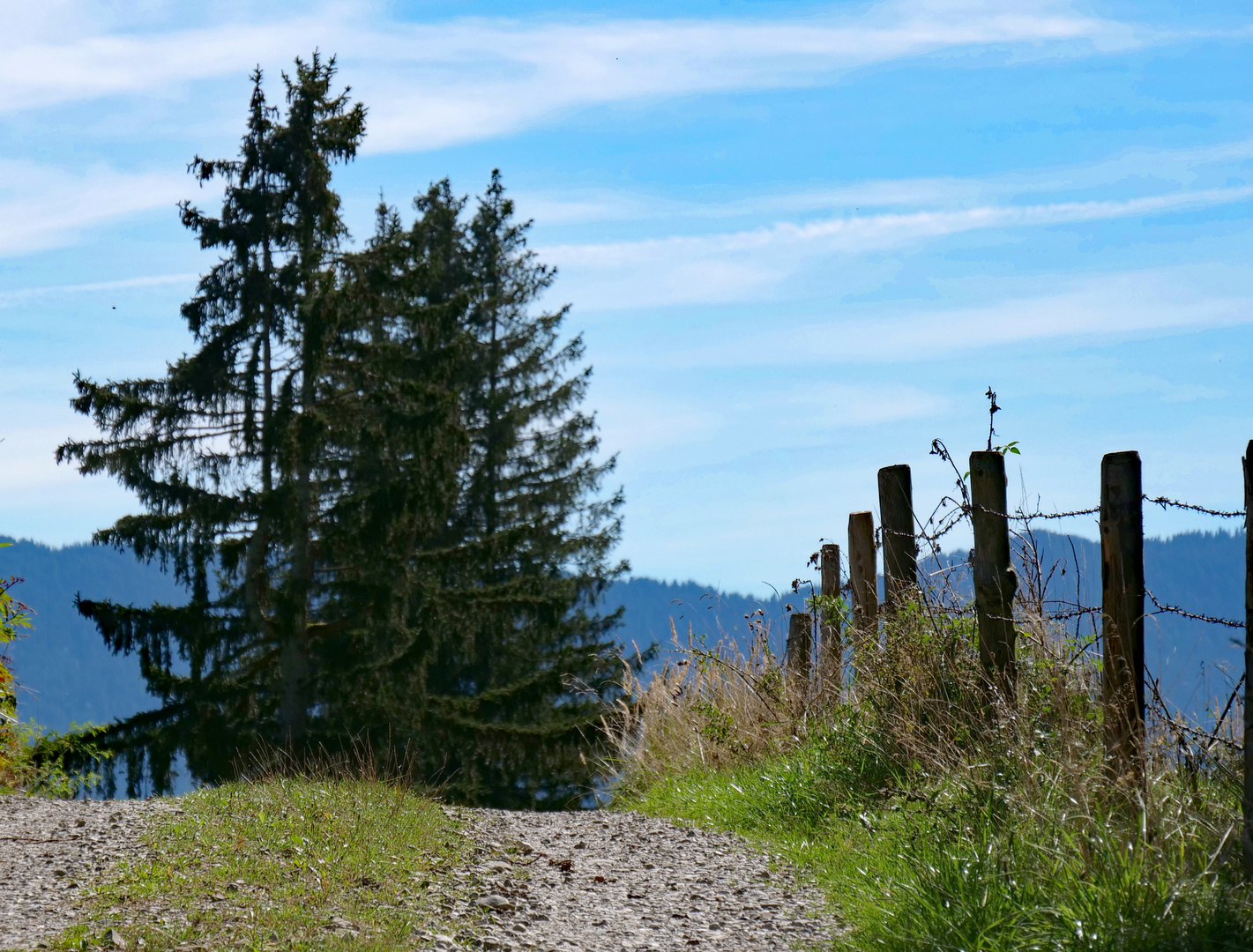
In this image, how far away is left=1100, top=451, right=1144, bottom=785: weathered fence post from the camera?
200 inches

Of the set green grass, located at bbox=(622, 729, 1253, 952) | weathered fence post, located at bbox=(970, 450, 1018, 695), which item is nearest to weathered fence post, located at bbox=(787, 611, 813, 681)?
green grass, located at bbox=(622, 729, 1253, 952)

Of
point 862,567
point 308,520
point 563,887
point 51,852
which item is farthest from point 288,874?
point 308,520

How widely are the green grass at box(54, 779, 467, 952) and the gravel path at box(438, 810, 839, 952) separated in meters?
0.29

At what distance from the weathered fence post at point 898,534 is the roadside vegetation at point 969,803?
44 cm

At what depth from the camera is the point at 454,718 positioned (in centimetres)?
1881

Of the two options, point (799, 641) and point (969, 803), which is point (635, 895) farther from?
point (799, 641)

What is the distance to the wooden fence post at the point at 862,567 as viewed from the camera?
26.3 ft

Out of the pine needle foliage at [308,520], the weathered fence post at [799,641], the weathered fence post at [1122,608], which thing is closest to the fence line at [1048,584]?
the weathered fence post at [1122,608]

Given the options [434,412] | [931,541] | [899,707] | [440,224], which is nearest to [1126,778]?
[899,707]

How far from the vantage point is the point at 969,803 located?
5.20 meters

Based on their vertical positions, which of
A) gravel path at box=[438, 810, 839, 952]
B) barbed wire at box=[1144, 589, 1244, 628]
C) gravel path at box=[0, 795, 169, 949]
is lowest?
gravel path at box=[438, 810, 839, 952]

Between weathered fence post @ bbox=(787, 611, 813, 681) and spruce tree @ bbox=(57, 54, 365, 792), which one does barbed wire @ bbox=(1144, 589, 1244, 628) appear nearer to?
weathered fence post @ bbox=(787, 611, 813, 681)

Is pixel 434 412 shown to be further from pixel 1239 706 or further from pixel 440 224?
pixel 1239 706

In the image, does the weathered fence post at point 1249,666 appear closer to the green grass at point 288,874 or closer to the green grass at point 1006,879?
the green grass at point 1006,879
